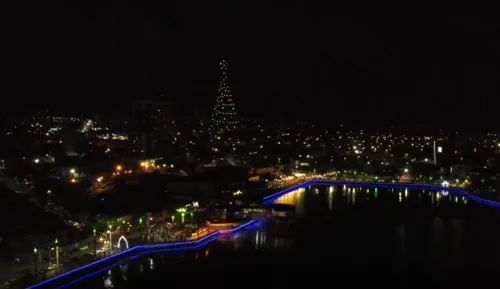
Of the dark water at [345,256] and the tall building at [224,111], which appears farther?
the tall building at [224,111]

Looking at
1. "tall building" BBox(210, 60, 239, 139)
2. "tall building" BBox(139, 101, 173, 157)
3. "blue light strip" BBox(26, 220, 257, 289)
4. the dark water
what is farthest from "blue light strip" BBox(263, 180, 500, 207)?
"tall building" BBox(210, 60, 239, 139)

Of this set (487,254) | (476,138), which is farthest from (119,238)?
(476,138)

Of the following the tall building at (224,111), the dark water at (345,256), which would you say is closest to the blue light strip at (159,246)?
the dark water at (345,256)

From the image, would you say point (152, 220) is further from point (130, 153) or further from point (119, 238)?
point (130, 153)

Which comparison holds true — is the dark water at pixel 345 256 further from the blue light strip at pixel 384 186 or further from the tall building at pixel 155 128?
the tall building at pixel 155 128

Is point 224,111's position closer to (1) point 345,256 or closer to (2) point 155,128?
(2) point 155,128

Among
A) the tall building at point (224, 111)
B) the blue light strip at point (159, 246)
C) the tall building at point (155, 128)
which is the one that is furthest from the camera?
the tall building at point (224, 111)

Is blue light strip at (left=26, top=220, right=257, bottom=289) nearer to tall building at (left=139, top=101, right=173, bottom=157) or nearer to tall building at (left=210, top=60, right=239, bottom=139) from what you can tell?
tall building at (left=139, top=101, right=173, bottom=157)
